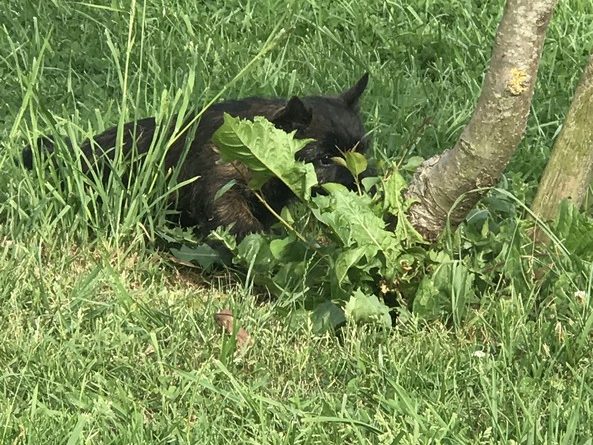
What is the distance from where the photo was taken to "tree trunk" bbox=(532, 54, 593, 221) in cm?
398

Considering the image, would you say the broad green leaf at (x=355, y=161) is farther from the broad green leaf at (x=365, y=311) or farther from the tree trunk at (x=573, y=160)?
the tree trunk at (x=573, y=160)

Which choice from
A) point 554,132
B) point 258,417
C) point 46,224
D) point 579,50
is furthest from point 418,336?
point 579,50

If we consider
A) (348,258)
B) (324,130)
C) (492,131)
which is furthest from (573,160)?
(324,130)

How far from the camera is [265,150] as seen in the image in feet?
13.0

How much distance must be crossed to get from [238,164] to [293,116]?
0.30 metres

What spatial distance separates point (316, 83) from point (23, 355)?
3.24 meters

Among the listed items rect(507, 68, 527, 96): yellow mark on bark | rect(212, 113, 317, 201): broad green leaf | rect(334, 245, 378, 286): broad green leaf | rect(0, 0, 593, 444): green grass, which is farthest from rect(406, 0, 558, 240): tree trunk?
rect(212, 113, 317, 201): broad green leaf

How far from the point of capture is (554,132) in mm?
5836

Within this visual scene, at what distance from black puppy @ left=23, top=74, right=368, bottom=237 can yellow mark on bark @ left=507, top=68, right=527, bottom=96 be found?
1.24m

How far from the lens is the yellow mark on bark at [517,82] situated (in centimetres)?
359

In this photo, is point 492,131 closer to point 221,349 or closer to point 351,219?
point 351,219

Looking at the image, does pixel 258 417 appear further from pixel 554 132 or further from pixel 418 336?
pixel 554 132

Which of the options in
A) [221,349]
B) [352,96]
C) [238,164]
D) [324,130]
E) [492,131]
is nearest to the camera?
[221,349]

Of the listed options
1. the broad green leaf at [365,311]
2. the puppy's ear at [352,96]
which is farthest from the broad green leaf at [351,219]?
the puppy's ear at [352,96]
